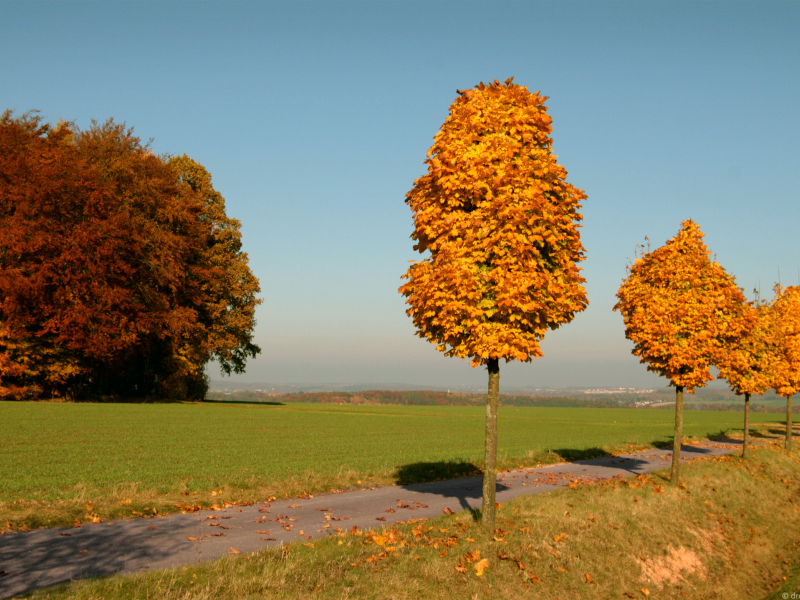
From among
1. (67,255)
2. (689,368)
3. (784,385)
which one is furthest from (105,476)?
(784,385)

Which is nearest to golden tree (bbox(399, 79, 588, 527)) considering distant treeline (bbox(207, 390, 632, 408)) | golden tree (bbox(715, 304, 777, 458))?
golden tree (bbox(715, 304, 777, 458))

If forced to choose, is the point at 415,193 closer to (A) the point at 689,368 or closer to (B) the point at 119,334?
(A) the point at 689,368

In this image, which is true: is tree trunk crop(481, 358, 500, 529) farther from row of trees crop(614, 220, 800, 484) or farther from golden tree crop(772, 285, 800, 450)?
golden tree crop(772, 285, 800, 450)

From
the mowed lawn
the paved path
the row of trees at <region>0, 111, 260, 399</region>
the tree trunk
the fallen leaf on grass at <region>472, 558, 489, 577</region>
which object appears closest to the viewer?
the paved path

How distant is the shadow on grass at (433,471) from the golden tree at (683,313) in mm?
6084

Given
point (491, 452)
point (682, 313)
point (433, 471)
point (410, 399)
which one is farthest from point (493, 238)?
point (410, 399)

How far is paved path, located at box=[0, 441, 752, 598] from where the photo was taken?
6863 mm

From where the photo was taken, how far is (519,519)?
10.2 metres

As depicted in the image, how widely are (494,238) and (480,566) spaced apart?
496 centimetres

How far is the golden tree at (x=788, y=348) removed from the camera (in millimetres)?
24828

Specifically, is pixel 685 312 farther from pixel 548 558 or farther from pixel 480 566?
pixel 480 566

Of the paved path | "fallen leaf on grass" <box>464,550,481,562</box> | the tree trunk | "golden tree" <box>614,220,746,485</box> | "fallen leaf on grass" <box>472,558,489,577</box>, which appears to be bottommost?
the paved path

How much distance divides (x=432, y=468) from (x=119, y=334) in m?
25.9

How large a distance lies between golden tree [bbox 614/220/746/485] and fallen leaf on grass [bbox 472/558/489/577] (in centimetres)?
909
